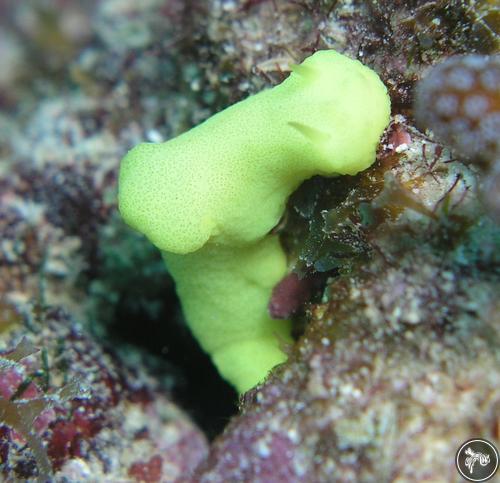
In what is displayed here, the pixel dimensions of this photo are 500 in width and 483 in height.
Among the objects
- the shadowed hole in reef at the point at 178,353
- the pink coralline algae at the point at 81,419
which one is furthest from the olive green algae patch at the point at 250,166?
the shadowed hole in reef at the point at 178,353

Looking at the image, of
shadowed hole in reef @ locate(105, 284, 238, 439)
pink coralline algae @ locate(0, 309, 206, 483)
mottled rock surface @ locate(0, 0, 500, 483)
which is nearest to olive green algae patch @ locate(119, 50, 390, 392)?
mottled rock surface @ locate(0, 0, 500, 483)

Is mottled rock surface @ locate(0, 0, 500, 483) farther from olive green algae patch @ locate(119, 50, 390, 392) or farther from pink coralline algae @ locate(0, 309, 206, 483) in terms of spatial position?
olive green algae patch @ locate(119, 50, 390, 392)

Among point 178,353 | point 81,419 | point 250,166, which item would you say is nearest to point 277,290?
point 250,166

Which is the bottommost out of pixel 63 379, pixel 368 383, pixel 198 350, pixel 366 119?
pixel 198 350

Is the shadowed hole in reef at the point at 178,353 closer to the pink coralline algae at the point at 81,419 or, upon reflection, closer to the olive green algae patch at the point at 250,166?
the pink coralline algae at the point at 81,419

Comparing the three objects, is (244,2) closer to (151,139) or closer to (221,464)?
(151,139)

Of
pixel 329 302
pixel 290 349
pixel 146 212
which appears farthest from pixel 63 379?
pixel 329 302
